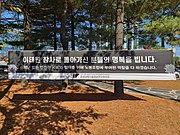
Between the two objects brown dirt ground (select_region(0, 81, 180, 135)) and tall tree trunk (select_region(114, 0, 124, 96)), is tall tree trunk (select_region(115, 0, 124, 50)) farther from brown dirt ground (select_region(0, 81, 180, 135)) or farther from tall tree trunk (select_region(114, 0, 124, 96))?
brown dirt ground (select_region(0, 81, 180, 135))

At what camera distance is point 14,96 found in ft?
22.0

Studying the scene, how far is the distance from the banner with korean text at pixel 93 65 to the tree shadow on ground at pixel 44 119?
0.93 m

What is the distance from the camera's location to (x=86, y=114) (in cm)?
534

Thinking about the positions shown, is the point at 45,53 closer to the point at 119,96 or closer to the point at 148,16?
the point at 119,96

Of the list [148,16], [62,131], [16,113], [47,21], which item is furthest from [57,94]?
[47,21]

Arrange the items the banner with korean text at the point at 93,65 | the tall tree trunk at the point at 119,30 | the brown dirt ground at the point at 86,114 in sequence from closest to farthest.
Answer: the brown dirt ground at the point at 86,114, the banner with korean text at the point at 93,65, the tall tree trunk at the point at 119,30

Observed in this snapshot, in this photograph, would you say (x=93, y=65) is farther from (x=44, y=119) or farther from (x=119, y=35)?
(x=44, y=119)

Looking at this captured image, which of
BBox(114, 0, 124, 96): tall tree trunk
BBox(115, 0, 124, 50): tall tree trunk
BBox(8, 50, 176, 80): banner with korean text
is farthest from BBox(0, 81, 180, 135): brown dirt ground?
BBox(115, 0, 124, 50): tall tree trunk

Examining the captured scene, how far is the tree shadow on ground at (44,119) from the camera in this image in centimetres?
455

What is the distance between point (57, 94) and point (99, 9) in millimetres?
5660

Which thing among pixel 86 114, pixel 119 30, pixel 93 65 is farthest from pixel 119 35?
pixel 86 114

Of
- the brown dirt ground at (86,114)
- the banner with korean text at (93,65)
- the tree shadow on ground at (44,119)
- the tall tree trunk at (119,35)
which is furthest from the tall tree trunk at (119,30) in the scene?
the tree shadow on ground at (44,119)

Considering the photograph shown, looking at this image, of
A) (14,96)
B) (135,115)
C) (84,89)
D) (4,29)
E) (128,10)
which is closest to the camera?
(135,115)

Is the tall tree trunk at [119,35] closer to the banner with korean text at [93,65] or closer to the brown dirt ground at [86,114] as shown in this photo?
the brown dirt ground at [86,114]
